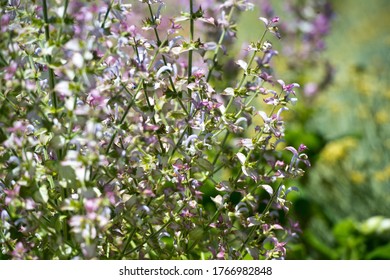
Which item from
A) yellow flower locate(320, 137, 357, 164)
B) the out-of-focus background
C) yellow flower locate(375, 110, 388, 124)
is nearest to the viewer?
the out-of-focus background

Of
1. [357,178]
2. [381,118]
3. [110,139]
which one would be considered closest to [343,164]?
[357,178]

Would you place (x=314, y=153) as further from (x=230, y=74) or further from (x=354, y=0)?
(x=354, y=0)

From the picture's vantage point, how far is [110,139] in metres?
1.01

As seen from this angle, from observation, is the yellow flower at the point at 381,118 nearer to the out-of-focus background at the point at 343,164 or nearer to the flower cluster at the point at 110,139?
the out-of-focus background at the point at 343,164

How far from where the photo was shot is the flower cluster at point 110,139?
88 centimetres

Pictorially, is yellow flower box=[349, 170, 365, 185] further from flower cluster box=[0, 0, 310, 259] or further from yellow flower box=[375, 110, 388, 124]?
flower cluster box=[0, 0, 310, 259]

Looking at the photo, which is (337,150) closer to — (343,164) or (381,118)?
(343,164)

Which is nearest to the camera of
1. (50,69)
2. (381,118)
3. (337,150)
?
(50,69)

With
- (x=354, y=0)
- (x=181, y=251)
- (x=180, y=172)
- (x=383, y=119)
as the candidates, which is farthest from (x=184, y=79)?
(x=354, y=0)

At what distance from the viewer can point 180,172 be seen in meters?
1.02

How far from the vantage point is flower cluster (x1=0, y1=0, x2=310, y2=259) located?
2.88 feet

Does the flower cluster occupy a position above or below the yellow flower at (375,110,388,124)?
above

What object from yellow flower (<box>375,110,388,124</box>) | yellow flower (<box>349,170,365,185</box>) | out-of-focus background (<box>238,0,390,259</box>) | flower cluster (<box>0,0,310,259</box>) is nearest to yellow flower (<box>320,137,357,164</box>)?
out-of-focus background (<box>238,0,390,259</box>)

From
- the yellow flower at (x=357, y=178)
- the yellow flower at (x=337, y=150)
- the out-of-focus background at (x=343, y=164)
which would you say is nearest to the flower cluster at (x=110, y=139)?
the out-of-focus background at (x=343, y=164)
